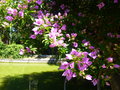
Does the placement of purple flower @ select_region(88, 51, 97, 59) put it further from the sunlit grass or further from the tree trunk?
the sunlit grass

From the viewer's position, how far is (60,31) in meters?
3.59

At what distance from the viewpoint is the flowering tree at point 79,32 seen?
324 centimetres

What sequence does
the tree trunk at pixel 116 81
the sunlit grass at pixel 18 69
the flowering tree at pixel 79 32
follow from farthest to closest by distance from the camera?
the sunlit grass at pixel 18 69 → the tree trunk at pixel 116 81 → the flowering tree at pixel 79 32

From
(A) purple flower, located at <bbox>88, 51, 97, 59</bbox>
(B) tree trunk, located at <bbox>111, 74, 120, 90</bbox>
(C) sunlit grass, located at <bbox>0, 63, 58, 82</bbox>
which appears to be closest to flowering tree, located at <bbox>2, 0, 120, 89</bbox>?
(A) purple flower, located at <bbox>88, 51, 97, 59</bbox>

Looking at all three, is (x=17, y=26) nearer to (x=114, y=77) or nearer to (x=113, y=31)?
(x=113, y=31)

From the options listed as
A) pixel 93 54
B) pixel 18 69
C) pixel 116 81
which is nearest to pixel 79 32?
pixel 93 54

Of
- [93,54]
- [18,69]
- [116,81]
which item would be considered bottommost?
[18,69]

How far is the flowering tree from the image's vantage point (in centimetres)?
324

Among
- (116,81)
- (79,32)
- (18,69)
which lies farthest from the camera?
(18,69)

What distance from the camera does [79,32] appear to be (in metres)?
3.83

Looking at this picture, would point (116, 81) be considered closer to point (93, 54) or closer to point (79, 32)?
point (79, 32)

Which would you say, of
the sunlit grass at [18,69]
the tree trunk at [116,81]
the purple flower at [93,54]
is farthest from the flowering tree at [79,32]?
the sunlit grass at [18,69]

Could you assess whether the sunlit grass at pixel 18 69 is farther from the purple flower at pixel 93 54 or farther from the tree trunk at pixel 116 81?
the purple flower at pixel 93 54

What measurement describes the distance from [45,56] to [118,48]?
1762 cm
